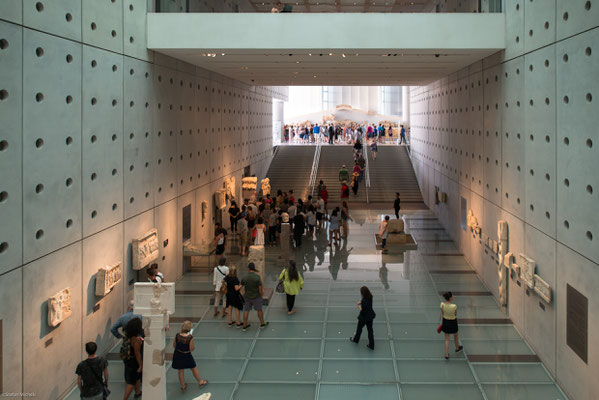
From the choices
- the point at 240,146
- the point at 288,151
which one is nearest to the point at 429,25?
the point at 240,146

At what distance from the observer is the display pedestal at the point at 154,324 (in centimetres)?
780

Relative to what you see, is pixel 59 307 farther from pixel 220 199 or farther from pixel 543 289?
pixel 220 199

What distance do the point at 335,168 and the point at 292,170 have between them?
8.55ft

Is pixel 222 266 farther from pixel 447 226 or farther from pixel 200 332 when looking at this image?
pixel 447 226

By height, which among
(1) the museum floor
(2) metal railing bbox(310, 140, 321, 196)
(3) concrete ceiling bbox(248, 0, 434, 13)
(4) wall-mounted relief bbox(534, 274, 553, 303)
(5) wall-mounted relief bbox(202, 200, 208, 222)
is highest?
(3) concrete ceiling bbox(248, 0, 434, 13)

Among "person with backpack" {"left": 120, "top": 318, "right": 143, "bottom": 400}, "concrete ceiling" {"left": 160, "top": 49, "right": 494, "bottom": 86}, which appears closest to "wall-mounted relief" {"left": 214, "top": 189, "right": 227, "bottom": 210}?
"concrete ceiling" {"left": 160, "top": 49, "right": 494, "bottom": 86}

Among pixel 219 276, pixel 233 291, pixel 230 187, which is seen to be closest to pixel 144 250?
pixel 219 276

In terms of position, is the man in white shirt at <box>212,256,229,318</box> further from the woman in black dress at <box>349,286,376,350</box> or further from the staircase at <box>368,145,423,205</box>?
the staircase at <box>368,145,423,205</box>

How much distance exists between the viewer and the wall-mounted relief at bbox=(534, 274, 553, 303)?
32.5 ft

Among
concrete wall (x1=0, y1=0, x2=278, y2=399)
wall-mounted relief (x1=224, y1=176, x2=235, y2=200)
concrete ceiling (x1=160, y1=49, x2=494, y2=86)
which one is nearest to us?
concrete wall (x1=0, y1=0, x2=278, y2=399)

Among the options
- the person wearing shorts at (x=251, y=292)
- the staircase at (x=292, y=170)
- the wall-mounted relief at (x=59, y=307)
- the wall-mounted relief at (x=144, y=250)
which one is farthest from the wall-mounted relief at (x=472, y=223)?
the staircase at (x=292, y=170)

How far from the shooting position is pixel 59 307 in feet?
29.0

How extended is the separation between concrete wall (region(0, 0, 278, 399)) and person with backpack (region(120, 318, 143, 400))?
118 cm

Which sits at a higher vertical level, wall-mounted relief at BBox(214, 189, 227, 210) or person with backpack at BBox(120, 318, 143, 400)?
wall-mounted relief at BBox(214, 189, 227, 210)
